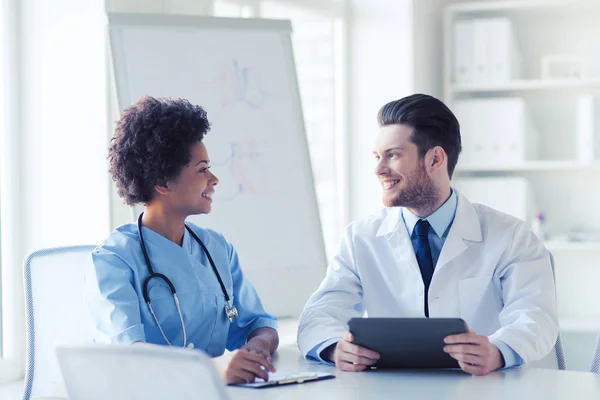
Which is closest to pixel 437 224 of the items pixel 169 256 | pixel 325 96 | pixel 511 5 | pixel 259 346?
pixel 259 346

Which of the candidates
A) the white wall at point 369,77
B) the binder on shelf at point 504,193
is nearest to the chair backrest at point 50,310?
the white wall at point 369,77

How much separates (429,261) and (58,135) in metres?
1.34

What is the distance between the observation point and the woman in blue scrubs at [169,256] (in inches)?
68.7

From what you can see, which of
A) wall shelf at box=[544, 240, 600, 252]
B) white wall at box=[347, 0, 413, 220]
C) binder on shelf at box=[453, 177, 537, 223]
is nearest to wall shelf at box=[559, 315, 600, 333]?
wall shelf at box=[544, 240, 600, 252]

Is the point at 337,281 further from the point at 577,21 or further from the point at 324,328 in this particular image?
the point at 577,21

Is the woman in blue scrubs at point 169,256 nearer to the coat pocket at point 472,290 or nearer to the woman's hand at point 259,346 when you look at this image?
the woman's hand at point 259,346

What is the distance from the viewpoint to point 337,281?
203 cm

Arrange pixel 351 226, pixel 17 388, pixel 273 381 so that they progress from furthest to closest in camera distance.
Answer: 1. pixel 17 388
2. pixel 351 226
3. pixel 273 381

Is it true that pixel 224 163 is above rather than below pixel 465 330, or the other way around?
above

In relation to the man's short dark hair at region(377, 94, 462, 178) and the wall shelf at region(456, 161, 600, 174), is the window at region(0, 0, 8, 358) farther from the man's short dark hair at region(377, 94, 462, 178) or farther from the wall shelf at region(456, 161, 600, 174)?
the wall shelf at region(456, 161, 600, 174)

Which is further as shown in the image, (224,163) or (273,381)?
(224,163)

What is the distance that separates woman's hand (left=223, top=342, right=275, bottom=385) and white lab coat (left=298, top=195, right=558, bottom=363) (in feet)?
0.85

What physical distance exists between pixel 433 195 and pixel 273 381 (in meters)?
0.73

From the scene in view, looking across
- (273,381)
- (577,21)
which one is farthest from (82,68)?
(577,21)
